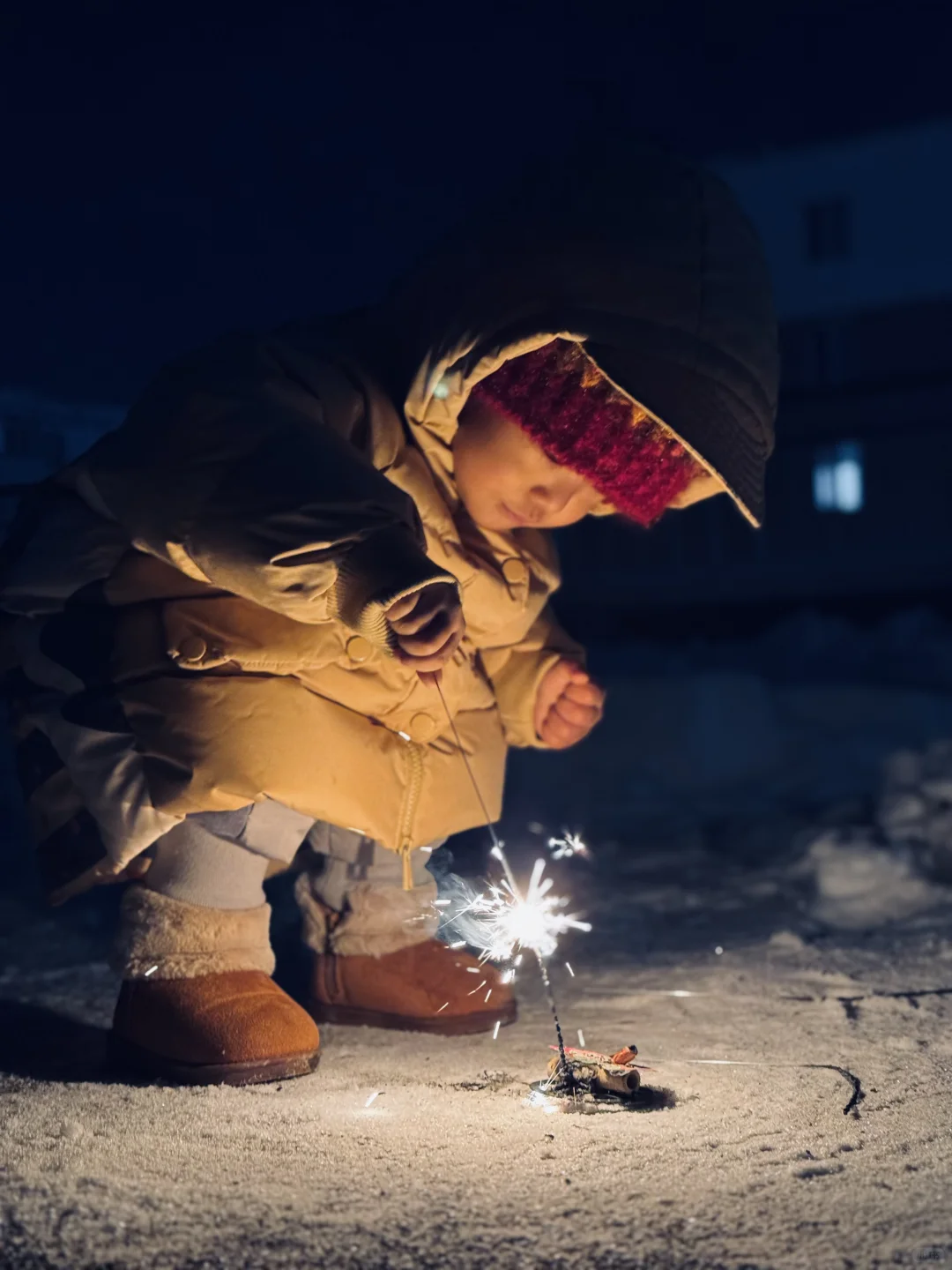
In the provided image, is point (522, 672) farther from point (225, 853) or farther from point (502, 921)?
point (225, 853)

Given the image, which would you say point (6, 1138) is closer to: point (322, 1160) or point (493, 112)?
point (322, 1160)

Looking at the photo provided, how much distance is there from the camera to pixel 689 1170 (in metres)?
1.29

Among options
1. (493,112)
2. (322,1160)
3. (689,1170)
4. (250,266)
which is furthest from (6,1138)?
(493,112)

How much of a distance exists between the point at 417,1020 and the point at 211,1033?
42 centimetres

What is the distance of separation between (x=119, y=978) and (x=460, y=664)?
852 mm

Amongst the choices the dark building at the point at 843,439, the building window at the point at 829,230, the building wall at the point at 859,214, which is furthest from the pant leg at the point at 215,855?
the building window at the point at 829,230

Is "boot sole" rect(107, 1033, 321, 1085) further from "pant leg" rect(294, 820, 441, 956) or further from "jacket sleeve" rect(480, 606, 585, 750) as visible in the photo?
"jacket sleeve" rect(480, 606, 585, 750)

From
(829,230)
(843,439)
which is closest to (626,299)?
(843,439)

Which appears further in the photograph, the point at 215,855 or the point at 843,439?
the point at 843,439

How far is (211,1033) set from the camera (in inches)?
67.4

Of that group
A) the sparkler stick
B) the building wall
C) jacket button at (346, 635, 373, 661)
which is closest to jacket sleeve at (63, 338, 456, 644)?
jacket button at (346, 635, 373, 661)

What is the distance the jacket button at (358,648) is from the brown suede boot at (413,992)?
0.55m

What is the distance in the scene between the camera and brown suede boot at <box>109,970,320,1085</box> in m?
1.70

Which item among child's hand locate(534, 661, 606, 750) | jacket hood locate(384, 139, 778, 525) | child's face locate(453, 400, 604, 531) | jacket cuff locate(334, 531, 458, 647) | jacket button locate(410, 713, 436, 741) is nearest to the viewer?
jacket cuff locate(334, 531, 458, 647)
